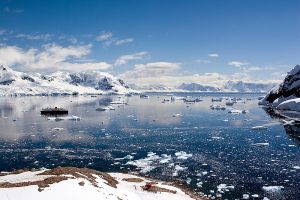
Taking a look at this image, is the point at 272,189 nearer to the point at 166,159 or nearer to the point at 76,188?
the point at 166,159

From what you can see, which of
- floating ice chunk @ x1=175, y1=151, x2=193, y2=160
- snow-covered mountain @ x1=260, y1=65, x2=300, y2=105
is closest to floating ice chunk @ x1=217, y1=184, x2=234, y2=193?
floating ice chunk @ x1=175, y1=151, x2=193, y2=160

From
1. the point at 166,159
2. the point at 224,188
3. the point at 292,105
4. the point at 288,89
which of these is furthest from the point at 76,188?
the point at 288,89

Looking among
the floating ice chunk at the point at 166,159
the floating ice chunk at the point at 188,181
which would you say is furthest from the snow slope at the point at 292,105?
the floating ice chunk at the point at 188,181

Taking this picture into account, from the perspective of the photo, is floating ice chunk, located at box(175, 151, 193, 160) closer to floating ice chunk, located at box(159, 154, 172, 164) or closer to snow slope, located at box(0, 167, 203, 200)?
floating ice chunk, located at box(159, 154, 172, 164)

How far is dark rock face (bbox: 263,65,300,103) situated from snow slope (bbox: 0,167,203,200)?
11555 centimetres

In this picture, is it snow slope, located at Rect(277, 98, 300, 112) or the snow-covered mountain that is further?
the snow-covered mountain

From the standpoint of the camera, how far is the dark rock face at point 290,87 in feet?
457

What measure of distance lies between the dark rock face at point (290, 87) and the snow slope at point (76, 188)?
379 ft

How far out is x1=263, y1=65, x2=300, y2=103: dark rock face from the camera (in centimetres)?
13938

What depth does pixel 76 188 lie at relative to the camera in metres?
27.2

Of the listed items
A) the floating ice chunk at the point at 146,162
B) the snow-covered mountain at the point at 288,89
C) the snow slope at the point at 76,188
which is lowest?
the floating ice chunk at the point at 146,162

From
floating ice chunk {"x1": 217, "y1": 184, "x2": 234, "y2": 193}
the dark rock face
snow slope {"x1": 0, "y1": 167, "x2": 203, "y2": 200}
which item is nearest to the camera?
snow slope {"x1": 0, "y1": 167, "x2": 203, "y2": 200}

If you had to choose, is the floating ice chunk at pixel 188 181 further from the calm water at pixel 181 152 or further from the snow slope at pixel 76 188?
the snow slope at pixel 76 188

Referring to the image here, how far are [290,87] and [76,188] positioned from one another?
129849 mm
